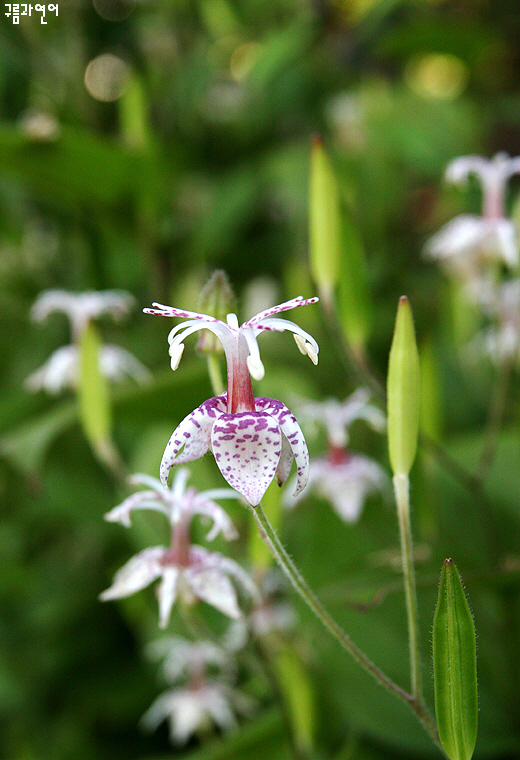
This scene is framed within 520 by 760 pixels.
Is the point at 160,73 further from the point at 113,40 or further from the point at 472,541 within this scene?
the point at 472,541

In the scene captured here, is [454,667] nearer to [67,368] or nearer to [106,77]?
[67,368]

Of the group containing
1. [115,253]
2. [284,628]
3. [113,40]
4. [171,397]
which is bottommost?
[284,628]

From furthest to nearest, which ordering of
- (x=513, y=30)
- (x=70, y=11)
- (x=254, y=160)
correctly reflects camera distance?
(x=513, y=30) < (x=254, y=160) < (x=70, y=11)

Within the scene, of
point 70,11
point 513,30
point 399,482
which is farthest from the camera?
point 513,30

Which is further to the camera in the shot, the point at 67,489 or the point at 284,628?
the point at 67,489

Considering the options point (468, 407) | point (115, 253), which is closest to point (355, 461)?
point (468, 407)

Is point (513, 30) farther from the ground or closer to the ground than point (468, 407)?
farther from the ground

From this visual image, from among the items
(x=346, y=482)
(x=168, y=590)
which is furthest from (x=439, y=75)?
(x=168, y=590)
